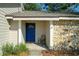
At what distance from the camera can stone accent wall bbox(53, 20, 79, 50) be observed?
53.9 feet

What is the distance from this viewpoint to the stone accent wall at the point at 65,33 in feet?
53.9

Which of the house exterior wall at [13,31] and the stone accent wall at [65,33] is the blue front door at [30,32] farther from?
the stone accent wall at [65,33]

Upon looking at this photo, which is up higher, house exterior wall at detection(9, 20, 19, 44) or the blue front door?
house exterior wall at detection(9, 20, 19, 44)

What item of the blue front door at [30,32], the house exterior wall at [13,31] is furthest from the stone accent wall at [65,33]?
the blue front door at [30,32]

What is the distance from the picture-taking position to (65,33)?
16.6 meters

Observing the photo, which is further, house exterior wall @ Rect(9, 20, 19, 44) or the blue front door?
the blue front door

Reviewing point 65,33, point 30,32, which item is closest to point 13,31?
point 65,33

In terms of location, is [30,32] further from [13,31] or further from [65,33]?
[65,33]

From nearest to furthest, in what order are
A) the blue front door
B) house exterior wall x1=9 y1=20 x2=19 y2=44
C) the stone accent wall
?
1. the stone accent wall
2. house exterior wall x1=9 y1=20 x2=19 y2=44
3. the blue front door

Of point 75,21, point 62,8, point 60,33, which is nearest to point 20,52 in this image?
point 60,33

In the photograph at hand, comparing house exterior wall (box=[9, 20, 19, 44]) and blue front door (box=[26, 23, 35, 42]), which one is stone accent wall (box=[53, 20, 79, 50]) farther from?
blue front door (box=[26, 23, 35, 42])

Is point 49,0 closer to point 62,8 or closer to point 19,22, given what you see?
point 19,22

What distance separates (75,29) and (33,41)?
5.73 m

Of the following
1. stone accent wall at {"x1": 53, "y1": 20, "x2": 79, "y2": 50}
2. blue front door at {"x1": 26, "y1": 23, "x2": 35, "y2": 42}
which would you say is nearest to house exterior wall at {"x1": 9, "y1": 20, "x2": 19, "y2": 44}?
stone accent wall at {"x1": 53, "y1": 20, "x2": 79, "y2": 50}
